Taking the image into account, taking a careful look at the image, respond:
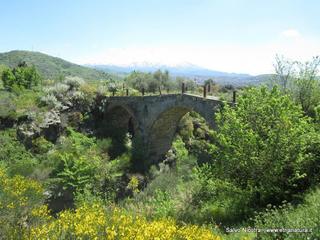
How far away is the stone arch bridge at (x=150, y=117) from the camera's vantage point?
25.5 m

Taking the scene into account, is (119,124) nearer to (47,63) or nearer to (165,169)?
(165,169)

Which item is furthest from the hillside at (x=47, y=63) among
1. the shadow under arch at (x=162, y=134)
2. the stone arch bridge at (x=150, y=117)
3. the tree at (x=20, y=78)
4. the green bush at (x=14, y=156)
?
the green bush at (x=14, y=156)

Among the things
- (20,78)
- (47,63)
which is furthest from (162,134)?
(47,63)

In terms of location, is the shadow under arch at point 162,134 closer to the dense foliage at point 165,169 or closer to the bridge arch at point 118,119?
the dense foliage at point 165,169

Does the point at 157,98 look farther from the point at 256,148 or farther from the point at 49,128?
the point at 256,148

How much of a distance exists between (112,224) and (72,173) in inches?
562

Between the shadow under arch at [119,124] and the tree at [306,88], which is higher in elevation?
the tree at [306,88]

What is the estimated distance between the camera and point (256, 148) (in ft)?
37.2

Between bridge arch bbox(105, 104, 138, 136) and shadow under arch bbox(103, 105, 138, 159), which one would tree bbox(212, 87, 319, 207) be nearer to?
shadow under arch bbox(103, 105, 138, 159)

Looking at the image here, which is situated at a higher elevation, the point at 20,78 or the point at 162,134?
the point at 20,78

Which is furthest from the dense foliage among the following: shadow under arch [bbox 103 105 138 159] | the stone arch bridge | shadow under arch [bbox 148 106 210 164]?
shadow under arch [bbox 148 106 210 164]

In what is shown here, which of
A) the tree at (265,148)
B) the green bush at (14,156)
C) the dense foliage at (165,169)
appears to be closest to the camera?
the dense foliage at (165,169)

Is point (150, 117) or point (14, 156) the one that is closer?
point (14, 156)

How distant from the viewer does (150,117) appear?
27.8m
